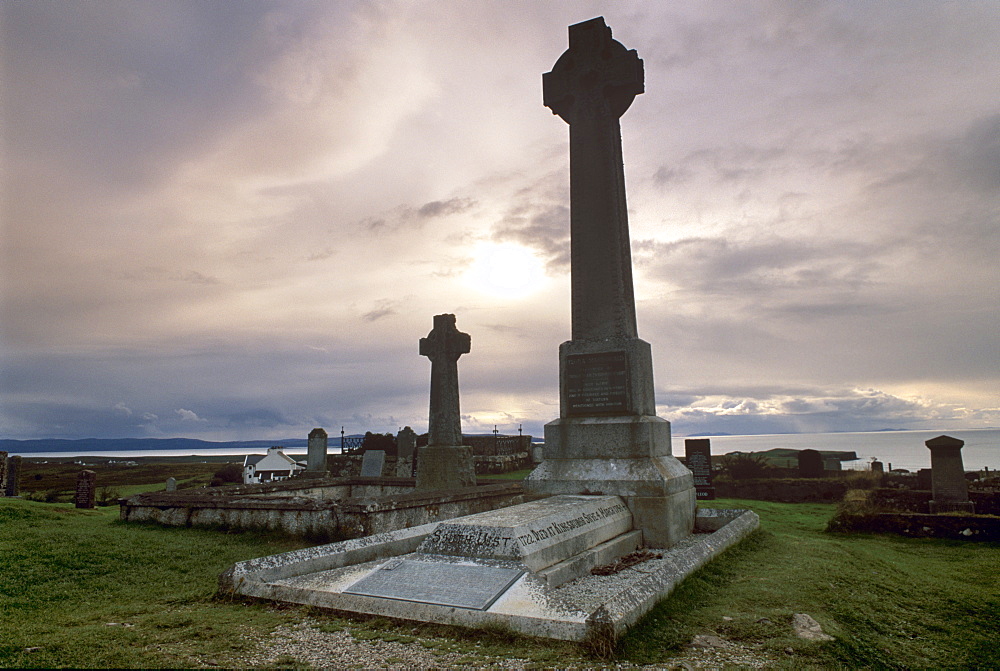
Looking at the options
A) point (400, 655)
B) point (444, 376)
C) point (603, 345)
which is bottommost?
point (400, 655)

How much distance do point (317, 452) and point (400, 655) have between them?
16522 mm

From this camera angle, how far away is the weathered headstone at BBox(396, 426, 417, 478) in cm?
1939

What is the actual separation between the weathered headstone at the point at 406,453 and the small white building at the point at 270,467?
5031 millimetres

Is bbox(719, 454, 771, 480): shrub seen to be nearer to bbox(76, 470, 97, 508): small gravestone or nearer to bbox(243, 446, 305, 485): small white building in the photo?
bbox(243, 446, 305, 485): small white building

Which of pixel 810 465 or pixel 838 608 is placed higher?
pixel 810 465

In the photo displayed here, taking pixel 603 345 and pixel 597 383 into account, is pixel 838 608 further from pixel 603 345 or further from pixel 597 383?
pixel 603 345

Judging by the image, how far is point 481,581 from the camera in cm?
477

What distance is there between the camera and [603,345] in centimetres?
894

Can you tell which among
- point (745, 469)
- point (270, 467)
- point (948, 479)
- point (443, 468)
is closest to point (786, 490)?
point (745, 469)

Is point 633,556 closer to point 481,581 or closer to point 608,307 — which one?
point 481,581

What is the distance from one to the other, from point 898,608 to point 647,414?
4031 millimetres

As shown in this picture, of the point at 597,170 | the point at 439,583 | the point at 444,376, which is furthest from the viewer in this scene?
the point at 444,376

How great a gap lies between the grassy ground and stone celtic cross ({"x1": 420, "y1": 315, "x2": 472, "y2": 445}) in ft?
22.5

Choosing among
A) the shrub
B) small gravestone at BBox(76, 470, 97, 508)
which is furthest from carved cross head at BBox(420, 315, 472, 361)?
the shrub
